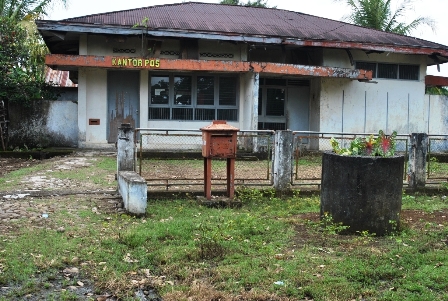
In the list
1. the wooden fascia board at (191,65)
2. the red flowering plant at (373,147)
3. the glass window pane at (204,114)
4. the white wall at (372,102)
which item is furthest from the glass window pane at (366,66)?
the red flowering plant at (373,147)

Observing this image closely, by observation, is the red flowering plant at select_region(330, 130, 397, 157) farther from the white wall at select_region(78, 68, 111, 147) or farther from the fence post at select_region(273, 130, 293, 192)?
the white wall at select_region(78, 68, 111, 147)

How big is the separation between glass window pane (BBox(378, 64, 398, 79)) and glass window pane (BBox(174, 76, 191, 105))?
711 cm

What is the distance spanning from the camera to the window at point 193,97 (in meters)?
15.6

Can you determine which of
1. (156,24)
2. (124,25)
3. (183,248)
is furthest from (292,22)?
(183,248)

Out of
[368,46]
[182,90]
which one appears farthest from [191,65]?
[368,46]

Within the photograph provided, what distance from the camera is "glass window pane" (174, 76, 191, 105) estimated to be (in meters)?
15.7

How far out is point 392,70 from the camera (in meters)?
17.3

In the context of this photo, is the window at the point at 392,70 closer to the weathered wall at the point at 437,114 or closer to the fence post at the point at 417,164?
the weathered wall at the point at 437,114

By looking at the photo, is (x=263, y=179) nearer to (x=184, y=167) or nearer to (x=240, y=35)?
(x=184, y=167)

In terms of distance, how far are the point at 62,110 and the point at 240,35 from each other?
642 cm

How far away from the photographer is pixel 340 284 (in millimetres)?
4066

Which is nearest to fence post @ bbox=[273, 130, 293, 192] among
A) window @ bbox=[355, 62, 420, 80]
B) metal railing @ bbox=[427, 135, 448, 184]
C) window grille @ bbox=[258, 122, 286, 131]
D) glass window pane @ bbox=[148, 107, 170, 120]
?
metal railing @ bbox=[427, 135, 448, 184]

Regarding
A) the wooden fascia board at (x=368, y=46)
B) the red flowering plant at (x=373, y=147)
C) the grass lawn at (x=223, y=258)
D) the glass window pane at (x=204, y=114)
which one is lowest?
the grass lawn at (x=223, y=258)

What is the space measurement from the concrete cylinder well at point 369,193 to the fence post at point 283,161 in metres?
2.72
